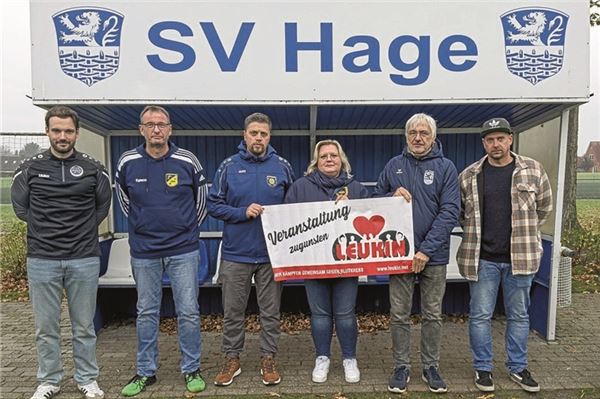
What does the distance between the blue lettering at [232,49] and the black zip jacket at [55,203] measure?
4.98 feet

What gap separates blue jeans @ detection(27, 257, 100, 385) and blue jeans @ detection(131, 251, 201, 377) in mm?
357

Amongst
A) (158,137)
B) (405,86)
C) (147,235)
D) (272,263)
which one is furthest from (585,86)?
(147,235)

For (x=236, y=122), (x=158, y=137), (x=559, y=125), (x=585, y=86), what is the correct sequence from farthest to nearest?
(x=236, y=122) → (x=559, y=125) → (x=585, y=86) → (x=158, y=137)

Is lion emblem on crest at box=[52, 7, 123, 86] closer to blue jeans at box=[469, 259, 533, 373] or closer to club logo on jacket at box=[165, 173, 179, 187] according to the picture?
club logo on jacket at box=[165, 173, 179, 187]

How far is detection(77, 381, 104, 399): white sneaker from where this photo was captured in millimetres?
3793

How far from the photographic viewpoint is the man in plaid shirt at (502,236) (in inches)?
144

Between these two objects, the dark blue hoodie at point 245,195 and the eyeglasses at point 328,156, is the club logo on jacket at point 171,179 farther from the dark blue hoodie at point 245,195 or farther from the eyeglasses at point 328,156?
the eyeglasses at point 328,156

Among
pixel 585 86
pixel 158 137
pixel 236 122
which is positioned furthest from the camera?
pixel 236 122

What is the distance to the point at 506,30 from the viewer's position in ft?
14.2

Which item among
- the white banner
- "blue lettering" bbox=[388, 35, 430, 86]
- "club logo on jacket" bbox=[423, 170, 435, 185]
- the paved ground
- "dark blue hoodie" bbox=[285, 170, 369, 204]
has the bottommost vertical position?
the paved ground

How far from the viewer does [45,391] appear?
3.79 metres

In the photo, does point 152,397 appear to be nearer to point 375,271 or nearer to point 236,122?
point 375,271

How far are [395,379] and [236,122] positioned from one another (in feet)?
10.8

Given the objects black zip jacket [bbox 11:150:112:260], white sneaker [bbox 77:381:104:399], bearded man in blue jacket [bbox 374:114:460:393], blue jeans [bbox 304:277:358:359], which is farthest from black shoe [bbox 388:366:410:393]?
black zip jacket [bbox 11:150:112:260]
